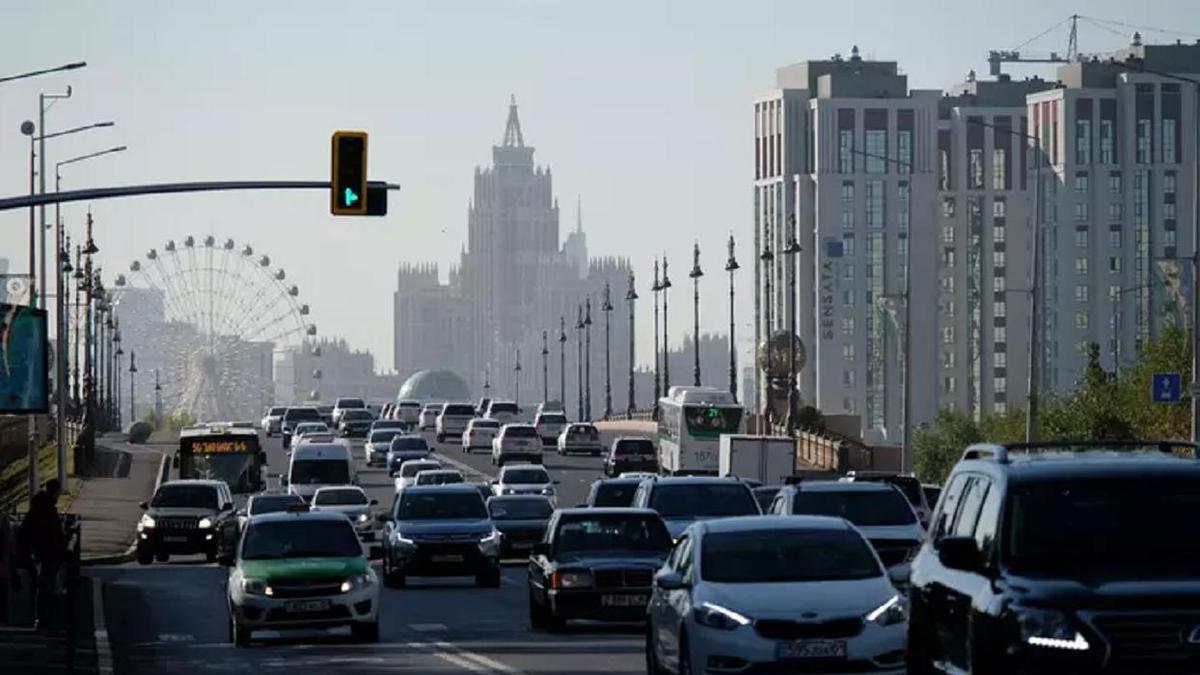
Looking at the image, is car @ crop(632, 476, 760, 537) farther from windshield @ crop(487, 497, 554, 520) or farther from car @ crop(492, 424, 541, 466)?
car @ crop(492, 424, 541, 466)

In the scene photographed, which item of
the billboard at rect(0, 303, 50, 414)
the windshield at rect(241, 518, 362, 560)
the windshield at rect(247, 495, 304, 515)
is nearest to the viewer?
the windshield at rect(241, 518, 362, 560)

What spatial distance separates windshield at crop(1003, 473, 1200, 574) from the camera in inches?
661

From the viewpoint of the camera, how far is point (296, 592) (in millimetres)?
33062

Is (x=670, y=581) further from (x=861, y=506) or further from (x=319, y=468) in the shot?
(x=319, y=468)

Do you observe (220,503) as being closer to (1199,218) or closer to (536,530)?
(536,530)

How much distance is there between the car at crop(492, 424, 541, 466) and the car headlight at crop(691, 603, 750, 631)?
87638 millimetres

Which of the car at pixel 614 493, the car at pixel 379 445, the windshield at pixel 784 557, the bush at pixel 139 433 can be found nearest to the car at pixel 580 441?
the car at pixel 379 445

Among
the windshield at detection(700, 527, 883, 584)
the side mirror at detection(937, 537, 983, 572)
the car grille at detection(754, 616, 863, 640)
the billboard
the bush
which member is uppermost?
the billboard

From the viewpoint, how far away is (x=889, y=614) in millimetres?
22078

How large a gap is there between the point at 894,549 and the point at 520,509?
21.3 meters

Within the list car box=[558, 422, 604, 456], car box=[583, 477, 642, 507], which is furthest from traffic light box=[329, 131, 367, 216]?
car box=[558, 422, 604, 456]

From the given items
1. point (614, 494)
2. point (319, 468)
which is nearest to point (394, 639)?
point (614, 494)

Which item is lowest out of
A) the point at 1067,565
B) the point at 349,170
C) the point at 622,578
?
the point at 622,578

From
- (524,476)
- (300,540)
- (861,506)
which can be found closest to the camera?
(300,540)
